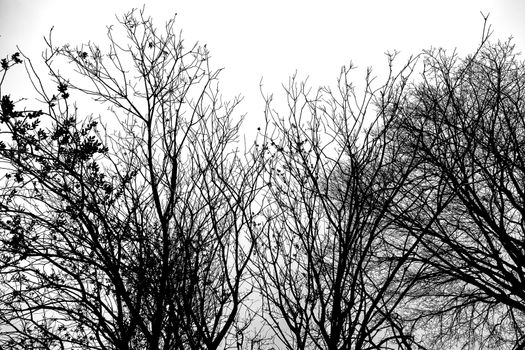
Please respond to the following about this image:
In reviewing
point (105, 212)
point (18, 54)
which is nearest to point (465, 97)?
point (105, 212)

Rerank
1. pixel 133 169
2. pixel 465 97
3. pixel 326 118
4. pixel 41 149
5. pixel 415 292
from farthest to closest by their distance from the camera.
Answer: pixel 415 292, pixel 465 97, pixel 133 169, pixel 326 118, pixel 41 149

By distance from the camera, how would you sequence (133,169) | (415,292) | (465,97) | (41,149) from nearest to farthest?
(41,149), (133,169), (465,97), (415,292)

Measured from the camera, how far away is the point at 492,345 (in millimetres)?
7582

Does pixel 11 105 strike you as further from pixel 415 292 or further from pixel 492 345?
pixel 492 345

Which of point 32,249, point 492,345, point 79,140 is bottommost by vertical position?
point 492,345

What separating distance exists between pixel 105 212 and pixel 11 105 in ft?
4.35

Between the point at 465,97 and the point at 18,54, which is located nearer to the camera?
the point at 18,54

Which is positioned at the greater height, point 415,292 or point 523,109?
point 523,109

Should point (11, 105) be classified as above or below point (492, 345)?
above

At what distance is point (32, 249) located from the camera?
10.8ft

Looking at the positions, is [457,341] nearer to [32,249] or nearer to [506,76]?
[506,76]

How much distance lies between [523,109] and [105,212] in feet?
22.8

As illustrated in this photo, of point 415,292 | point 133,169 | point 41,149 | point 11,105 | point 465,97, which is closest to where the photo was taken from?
point 11,105

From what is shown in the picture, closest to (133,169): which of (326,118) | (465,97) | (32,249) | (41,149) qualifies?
(41,149)
